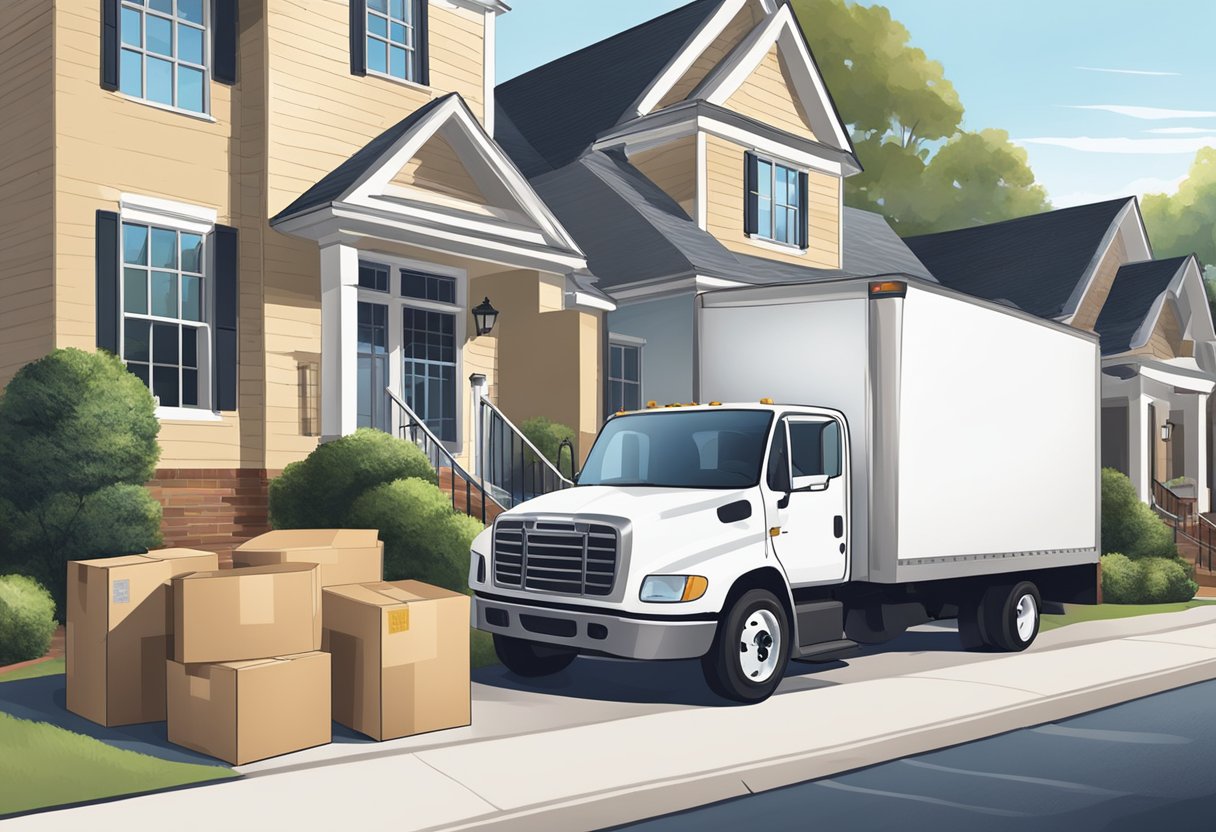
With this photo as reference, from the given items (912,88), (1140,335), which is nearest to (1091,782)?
(1140,335)

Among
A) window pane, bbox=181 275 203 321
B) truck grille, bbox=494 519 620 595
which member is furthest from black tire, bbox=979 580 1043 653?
window pane, bbox=181 275 203 321

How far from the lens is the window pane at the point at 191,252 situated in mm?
14227

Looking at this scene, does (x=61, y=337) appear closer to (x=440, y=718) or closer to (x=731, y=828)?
(x=440, y=718)

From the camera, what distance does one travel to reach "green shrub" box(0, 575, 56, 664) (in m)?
10.3

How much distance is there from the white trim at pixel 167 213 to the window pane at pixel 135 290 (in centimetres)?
60

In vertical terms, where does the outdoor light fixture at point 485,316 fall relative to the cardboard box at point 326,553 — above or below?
above

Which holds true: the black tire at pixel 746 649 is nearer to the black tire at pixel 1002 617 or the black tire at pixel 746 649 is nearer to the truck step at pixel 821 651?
the truck step at pixel 821 651

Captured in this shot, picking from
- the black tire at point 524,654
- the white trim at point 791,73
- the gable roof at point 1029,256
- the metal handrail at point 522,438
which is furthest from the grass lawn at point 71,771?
the gable roof at point 1029,256

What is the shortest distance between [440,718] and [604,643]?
1.43 m

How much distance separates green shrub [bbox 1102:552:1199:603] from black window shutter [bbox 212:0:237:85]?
13859 millimetres

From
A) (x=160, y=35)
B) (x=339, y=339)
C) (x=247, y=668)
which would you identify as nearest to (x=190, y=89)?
(x=160, y=35)

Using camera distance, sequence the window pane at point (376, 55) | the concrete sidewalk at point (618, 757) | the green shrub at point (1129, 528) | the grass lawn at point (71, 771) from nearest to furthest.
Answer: the concrete sidewalk at point (618, 757)
the grass lawn at point (71, 771)
the window pane at point (376, 55)
the green shrub at point (1129, 528)

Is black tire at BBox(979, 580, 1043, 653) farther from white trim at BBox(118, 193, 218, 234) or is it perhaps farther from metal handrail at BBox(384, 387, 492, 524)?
white trim at BBox(118, 193, 218, 234)

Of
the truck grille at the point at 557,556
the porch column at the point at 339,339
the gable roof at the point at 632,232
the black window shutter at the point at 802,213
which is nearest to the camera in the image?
the truck grille at the point at 557,556
